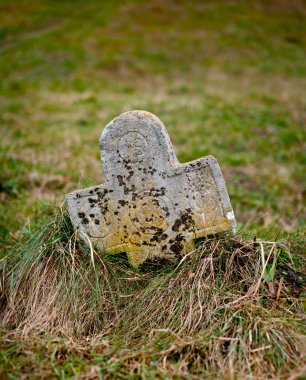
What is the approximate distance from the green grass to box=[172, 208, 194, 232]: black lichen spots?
47cm

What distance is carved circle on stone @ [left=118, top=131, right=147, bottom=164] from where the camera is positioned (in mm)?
3605

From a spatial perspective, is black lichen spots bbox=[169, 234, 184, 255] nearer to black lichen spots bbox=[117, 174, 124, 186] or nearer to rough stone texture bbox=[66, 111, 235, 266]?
rough stone texture bbox=[66, 111, 235, 266]

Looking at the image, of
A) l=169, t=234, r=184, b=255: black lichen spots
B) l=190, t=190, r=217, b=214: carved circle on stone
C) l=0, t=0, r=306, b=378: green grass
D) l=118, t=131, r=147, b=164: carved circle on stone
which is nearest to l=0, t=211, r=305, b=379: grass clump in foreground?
l=0, t=0, r=306, b=378: green grass

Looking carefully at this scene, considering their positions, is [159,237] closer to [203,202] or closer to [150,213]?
[150,213]

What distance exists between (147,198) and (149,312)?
3.08ft

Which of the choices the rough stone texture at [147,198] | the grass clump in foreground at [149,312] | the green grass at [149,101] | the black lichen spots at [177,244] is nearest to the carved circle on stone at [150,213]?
the rough stone texture at [147,198]

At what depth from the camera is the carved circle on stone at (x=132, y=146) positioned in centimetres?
361

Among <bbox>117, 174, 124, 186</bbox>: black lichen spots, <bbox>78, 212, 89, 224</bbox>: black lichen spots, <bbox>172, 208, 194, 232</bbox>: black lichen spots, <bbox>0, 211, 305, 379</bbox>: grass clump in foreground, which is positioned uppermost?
<bbox>117, 174, 124, 186</bbox>: black lichen spots

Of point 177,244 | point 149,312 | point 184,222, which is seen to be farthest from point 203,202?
point 149,312

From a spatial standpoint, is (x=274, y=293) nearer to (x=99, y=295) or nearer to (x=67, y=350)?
(x=99, y=295)

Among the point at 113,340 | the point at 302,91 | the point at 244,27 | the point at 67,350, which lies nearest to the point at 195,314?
the point at 113,340

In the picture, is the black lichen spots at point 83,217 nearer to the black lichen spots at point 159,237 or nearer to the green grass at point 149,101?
the green grass at point 149,101

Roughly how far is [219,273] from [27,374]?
58.0 inches

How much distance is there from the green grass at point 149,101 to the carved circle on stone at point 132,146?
0.82m
